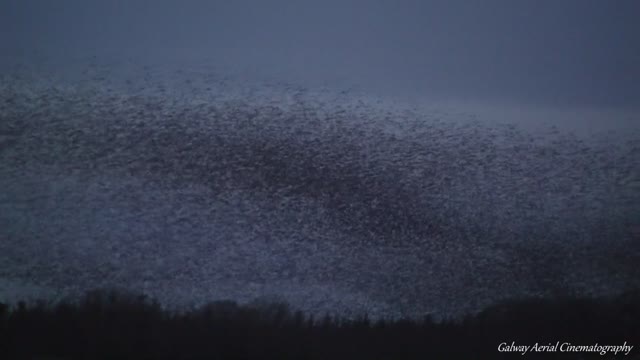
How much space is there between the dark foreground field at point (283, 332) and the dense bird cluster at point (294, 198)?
28 centimetres

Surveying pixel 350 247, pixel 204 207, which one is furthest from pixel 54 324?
pixel 350 247

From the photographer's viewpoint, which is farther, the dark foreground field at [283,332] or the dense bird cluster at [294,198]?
the dense bird cluster at [294,198]

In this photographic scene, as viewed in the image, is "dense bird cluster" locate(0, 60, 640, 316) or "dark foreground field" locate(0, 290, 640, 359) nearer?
"dark foreground field" locate(0, 290, 640, 359)

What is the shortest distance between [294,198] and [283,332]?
249 cm

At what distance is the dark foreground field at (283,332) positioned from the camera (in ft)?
20.9

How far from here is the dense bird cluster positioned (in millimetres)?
7746

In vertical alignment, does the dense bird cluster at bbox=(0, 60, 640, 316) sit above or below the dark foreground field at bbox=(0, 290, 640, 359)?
above

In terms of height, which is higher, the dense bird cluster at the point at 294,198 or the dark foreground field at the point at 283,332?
the dense bird cluster at the point at 294,198

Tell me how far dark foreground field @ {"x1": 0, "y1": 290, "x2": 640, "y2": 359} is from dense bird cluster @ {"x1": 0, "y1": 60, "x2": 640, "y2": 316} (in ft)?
0.92

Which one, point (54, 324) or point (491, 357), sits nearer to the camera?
point (54, 324)

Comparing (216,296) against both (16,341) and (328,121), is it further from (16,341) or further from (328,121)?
(328,121)

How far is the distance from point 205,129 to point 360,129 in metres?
2.97

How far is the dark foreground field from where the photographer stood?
6.38 metres

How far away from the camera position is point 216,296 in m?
7.41
